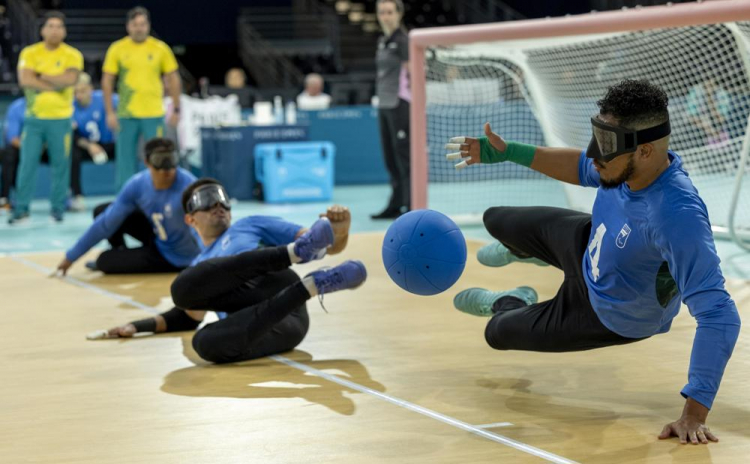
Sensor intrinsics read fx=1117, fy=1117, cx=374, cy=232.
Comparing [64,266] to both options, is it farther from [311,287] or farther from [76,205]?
[76,205]

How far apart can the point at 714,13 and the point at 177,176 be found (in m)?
3.77

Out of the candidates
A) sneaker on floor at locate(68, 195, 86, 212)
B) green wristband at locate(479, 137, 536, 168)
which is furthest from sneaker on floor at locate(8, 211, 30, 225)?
green wristband at locate(479, 137, 536, 168)

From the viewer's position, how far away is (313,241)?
5.05 meters

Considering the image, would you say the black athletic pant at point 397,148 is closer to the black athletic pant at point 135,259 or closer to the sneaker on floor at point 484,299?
the black athletic pant at point 135,259

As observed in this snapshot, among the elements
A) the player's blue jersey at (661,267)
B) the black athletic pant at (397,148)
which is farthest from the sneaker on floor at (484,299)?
the black athletic pant at (397,148)

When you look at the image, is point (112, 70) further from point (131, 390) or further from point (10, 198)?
point (131, 390)

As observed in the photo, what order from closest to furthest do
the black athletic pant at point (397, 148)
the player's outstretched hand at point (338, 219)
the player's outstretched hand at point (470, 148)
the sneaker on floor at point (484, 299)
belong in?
the player's outstretched hand at point (470, 148) → the sneaker on floor at point (484, 299) → the player's outstretched hand at point (338, 219) → the black athletic pant at point (397, 148)

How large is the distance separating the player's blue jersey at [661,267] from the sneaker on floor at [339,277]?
116 centimetres

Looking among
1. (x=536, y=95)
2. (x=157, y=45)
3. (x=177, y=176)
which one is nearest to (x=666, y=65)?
(x=536, y=95)

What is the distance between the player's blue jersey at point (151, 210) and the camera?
770 cm

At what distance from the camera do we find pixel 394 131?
1169 cm

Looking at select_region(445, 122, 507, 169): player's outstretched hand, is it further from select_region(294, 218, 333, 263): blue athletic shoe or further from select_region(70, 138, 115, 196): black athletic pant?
select_region(70, 138, 115, 196): black athletic pant

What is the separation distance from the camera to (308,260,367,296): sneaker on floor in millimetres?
4953

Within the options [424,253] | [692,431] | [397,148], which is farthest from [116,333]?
[397,148]
